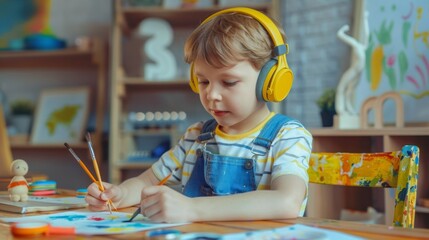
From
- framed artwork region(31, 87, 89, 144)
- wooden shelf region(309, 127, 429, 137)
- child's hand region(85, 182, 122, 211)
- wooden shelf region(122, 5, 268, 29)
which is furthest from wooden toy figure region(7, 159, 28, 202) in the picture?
framed artwork region(31, 87, 89, 144)

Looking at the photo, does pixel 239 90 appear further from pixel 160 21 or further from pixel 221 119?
pixel 160 21

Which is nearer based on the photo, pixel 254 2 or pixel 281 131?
pixel 281 131

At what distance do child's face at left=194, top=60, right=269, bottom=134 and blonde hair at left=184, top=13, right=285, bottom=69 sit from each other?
1 cm

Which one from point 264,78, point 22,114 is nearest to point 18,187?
point 264,78

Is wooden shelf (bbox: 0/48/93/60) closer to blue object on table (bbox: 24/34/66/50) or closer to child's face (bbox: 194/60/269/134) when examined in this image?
blue object on table (bbox: 24/34/66/50)

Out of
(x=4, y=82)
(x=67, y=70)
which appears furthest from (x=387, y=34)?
(x=4, y=82)

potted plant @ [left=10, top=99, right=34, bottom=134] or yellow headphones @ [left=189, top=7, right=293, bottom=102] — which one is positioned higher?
yellow headphones @ [left=189, top=7, right=293, bottom=102]

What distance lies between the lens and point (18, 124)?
3303 mm

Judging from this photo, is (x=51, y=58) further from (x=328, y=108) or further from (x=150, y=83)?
(x=328, y=108)

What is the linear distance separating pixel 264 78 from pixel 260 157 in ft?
0.51

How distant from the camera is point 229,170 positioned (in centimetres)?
111

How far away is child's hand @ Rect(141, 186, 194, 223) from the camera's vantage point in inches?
33.4

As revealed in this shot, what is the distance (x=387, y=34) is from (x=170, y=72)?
1100mm

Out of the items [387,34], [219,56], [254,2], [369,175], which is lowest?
[369,175]
